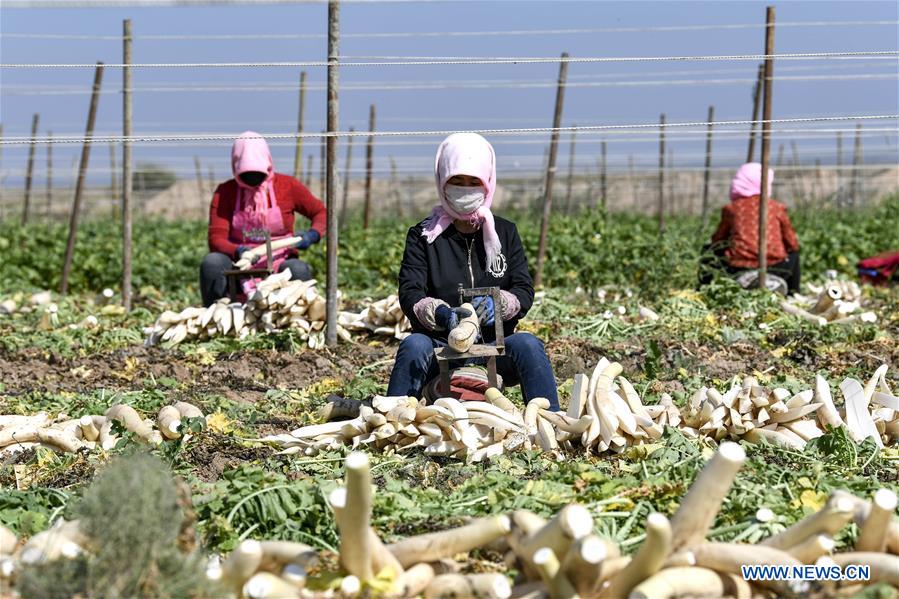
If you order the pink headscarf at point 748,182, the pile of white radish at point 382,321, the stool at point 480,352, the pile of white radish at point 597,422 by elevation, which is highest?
the pink headscarf at point 748,182

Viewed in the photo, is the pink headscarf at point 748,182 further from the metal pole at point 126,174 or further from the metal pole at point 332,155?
the metal pole at point 126,174

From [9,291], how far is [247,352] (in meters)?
5.28

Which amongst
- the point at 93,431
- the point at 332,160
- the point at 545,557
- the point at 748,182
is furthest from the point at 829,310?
→ the point at 545,557

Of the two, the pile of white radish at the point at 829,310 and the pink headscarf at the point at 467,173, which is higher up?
the pink headscarf at the point at 467,173

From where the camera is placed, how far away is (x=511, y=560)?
2.64 m

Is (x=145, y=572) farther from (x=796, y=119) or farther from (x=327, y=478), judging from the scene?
(x=796, y=119)

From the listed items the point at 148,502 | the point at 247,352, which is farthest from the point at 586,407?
the point at 247,352

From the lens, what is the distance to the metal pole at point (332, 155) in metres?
6.88

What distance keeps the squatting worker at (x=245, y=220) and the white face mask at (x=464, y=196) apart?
2.93 m

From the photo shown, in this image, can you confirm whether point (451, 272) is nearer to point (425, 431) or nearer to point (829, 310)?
point (425, 431)

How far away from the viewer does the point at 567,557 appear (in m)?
2.44

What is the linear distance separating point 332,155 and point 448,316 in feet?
8.24

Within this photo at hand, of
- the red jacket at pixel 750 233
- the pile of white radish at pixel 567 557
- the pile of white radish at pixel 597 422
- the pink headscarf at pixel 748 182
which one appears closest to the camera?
the pile of white radish at pixel 567 557

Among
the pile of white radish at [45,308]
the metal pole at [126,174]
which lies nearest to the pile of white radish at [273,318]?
the pile of white radish at [45,308]
